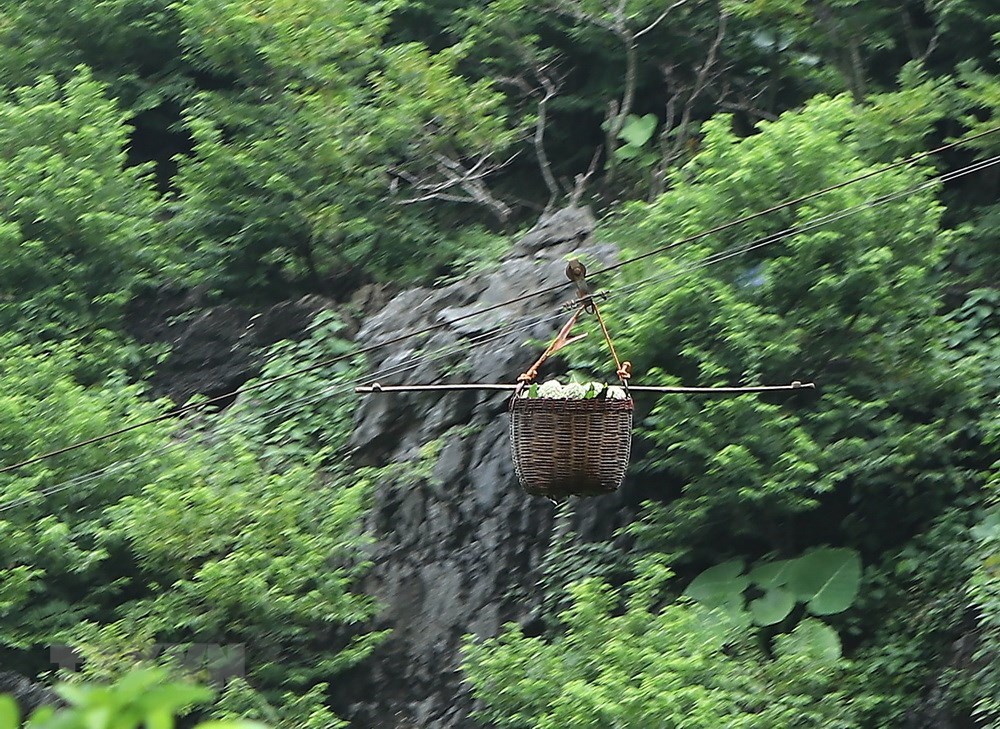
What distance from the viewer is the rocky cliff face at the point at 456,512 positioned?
8.59 metres

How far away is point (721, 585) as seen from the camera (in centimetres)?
771

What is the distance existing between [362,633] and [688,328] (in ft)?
9.52

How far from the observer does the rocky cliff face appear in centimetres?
859

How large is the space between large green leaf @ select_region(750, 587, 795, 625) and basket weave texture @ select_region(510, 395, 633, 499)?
7.22 feet

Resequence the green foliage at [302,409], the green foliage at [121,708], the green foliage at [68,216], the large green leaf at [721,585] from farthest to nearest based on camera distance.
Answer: the green foliage at [68,216] → the green foliage at [302,409] → the large green leaf at [721,585] → the green foliage at [121,708]

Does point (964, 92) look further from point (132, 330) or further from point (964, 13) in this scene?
point (132, 330)

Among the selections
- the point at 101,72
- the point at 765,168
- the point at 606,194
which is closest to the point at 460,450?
the point at 765,168

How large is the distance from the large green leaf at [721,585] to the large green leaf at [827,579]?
29 centimetres

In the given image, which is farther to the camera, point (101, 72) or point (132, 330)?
point (101, 72)

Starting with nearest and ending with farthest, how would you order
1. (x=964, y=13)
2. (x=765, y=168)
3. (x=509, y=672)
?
(x=509, y=672), (x=765, y=168), (x=964, y=13)

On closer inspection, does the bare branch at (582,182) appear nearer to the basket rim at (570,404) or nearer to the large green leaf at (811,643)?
the large green leaf at (811,643)

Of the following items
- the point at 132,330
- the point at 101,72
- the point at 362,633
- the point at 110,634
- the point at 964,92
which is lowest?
the point at 362,633

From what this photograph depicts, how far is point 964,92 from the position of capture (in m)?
9.41

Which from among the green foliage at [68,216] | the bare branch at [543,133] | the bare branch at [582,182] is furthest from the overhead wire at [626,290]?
the bare branch at [543,133]
